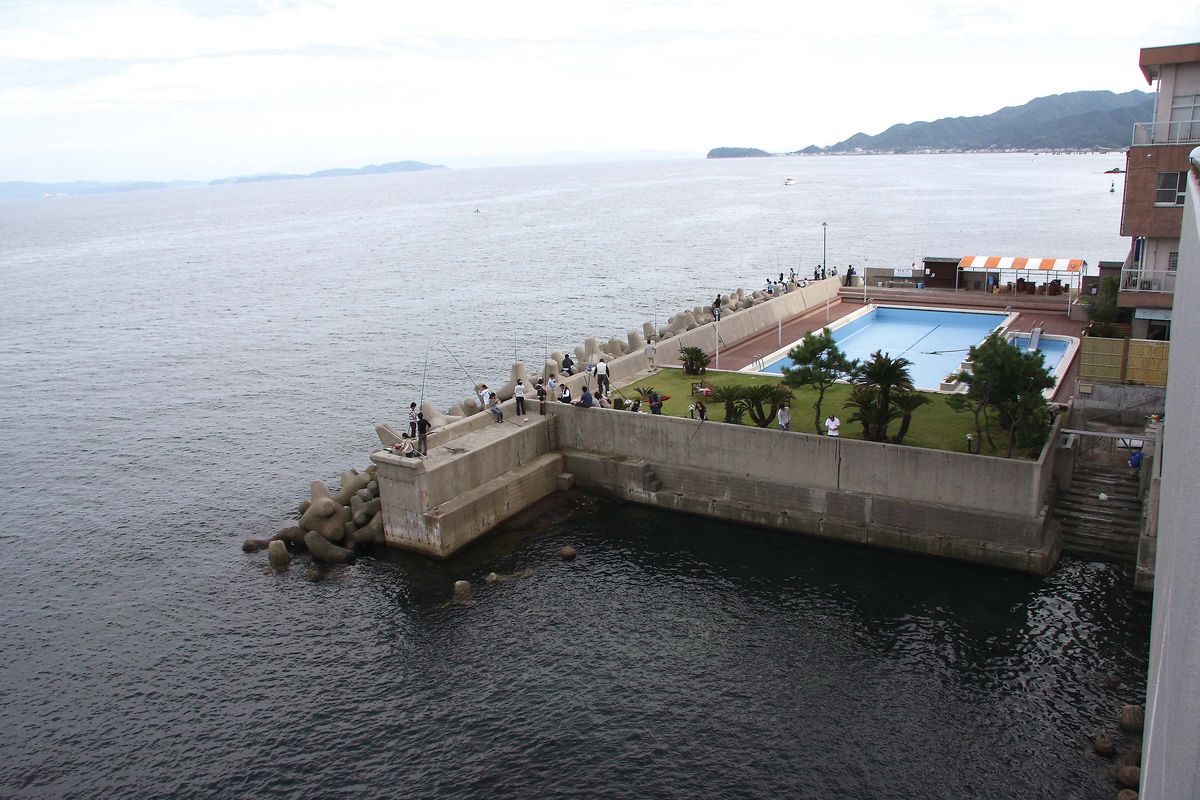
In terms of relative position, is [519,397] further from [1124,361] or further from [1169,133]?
[1169,133]

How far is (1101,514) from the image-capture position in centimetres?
2706

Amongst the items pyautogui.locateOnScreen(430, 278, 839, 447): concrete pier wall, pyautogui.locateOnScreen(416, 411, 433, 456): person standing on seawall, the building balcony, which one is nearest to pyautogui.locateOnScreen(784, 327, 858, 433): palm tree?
pyautogui.locateOnScreen(430, 278, 839, 447): concrete pier wall

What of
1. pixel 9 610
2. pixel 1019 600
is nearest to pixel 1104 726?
pixel 1019 600

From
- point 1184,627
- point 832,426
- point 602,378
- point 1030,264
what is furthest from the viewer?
point 1030,264

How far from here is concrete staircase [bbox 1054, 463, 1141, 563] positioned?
2655cm

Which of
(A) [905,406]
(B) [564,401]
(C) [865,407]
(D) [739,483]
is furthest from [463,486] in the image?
(A) [905,406]

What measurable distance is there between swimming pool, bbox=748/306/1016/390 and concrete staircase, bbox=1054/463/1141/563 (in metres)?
10.3

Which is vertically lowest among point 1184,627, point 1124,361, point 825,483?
point 825,483

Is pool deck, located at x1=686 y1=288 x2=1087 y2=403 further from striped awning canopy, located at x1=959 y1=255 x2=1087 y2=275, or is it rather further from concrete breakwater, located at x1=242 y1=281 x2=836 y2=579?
concrete breakwater, located at x1=242 y1=281 x2=836 y2=579

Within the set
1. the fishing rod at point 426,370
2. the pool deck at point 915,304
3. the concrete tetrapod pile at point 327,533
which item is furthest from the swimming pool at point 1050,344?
the concrete tetrapod pile at point 327,533

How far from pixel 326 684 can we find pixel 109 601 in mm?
9312

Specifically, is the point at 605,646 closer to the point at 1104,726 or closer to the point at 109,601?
the point at 1104,726

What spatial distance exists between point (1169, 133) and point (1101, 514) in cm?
1473

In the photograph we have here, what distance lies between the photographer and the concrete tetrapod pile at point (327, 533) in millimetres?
28750
